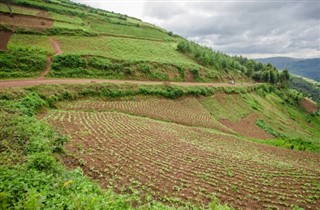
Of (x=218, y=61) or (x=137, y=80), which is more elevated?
(x=218, y=61)

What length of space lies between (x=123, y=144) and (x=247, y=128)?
2483cm

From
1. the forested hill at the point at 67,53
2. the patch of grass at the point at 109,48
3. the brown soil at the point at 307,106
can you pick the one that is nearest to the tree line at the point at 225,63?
the forested hill at the point at 67,53

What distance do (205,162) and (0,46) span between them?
31.2m

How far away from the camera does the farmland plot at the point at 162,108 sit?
22.1m

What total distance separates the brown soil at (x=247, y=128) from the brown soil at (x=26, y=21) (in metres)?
40.4

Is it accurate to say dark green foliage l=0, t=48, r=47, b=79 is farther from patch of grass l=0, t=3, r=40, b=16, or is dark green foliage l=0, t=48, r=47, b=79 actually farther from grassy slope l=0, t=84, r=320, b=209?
patch of grass l=0, t=3, r=40, b=16

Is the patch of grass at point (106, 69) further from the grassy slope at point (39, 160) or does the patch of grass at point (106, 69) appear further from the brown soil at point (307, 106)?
the brown soil at point (307, 106)

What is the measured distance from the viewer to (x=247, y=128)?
105 ft

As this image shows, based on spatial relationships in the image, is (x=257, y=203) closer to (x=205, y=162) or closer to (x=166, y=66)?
(x=205, y=162)

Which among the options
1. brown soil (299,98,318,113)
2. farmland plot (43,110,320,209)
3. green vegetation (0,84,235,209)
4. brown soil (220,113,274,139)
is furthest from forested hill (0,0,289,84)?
brown soil (299,98,318,113)

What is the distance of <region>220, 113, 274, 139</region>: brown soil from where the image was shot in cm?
3012

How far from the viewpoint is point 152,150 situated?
13.2 m

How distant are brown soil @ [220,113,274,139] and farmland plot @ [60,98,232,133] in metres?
3.58

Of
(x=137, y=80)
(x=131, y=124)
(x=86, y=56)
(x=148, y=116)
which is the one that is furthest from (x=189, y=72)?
(x=131, y=124)
